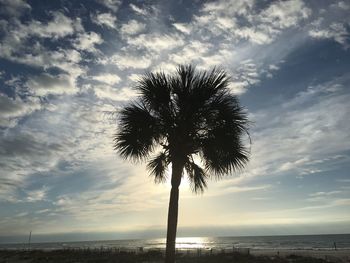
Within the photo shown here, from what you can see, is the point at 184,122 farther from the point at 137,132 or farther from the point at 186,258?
the point at 186,258

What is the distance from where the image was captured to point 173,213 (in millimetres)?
9789

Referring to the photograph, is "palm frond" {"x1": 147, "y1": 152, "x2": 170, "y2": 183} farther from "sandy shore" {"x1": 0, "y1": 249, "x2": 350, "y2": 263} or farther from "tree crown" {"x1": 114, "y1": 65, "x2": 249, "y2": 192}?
"sandy shore" {"x1": 0, "y1": 249, "x2": 350, "y2": 263}

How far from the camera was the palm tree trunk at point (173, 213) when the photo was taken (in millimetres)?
9258

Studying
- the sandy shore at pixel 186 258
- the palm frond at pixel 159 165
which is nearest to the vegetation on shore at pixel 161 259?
the sandy shore at pixel 186 258

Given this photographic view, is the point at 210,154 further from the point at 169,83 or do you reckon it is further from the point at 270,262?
the point at 270,262

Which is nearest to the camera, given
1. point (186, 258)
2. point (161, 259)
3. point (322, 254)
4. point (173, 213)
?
point (173, 213)

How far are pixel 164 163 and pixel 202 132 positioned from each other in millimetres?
1844

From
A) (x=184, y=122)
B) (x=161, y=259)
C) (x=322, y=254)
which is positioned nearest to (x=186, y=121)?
(x=184, y=122)

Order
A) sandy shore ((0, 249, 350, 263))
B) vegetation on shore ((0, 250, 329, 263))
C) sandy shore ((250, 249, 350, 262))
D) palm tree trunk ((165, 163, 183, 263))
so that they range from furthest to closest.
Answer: sandy shore ((250, 249, 350, 262)) → sandy shore ((0, 249, 350, 263)) → vegetation on shore ((0, 250, 329, 263)) → palm tree trunk ((165, 163, 183, 263))

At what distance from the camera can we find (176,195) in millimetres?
10008

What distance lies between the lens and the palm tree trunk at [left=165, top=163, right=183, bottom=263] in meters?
9.26

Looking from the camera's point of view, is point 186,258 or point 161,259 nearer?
point 161,259

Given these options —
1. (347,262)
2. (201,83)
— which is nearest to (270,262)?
(347,262)

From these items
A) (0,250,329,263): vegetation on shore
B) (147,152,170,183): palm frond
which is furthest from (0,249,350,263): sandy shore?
(147,152,170,183): palm frond
